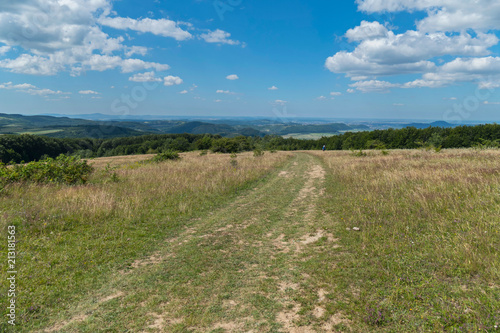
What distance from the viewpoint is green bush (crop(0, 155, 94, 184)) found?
1202 cm

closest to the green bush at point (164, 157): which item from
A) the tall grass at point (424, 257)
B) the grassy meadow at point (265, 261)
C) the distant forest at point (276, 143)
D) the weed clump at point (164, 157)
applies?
the weed clump at point (164, 157)

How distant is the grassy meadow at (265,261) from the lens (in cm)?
378

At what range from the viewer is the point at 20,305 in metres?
4.24

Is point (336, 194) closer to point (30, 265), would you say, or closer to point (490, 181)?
point (490, 181)

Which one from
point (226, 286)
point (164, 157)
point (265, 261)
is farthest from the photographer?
point (164, 157)

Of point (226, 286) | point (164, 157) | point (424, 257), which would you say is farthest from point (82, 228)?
point (164, 157)

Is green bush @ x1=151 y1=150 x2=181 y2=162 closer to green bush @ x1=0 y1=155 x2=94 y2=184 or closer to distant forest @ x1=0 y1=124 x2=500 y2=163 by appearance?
distant forest @ x1=0 y1=124 x2=500 y2=163

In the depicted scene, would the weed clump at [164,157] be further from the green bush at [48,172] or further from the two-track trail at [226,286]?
the two-track trail at [226,286]

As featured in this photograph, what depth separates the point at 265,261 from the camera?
19.0 ft

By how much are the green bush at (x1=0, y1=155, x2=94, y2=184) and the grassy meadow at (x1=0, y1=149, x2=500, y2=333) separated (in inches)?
73.3

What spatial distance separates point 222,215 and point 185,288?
493 centimetres

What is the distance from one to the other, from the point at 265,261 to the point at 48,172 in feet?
45.9

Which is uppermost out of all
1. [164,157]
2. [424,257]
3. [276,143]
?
[276,143]

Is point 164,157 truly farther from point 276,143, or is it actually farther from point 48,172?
point 276,143
